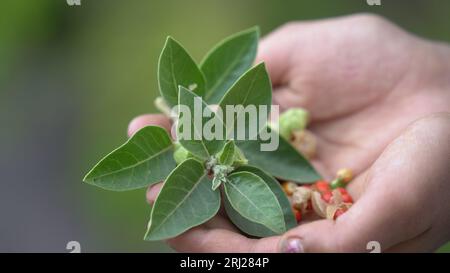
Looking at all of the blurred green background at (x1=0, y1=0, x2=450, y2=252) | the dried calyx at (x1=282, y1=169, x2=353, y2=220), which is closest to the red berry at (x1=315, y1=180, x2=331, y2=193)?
the dried calyx at (x1=282, y1=169, x2=353, y2=220)

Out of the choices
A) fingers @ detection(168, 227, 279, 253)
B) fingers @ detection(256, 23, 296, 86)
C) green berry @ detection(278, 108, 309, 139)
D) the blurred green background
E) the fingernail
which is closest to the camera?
the fingernail

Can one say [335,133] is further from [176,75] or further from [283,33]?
[176,75]

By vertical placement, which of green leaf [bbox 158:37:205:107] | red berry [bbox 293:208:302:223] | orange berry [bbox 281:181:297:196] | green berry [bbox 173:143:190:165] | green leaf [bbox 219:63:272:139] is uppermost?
green leaf [bbox 158:37:205:107]

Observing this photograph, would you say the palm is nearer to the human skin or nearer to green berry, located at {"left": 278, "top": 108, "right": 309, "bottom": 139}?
the human skin

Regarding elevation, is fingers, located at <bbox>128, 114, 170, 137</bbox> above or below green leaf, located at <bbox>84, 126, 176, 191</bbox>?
above

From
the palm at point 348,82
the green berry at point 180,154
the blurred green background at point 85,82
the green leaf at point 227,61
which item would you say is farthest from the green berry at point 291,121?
the blurred green background at point 85,82

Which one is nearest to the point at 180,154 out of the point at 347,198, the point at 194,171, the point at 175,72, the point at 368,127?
the point at 194,171
